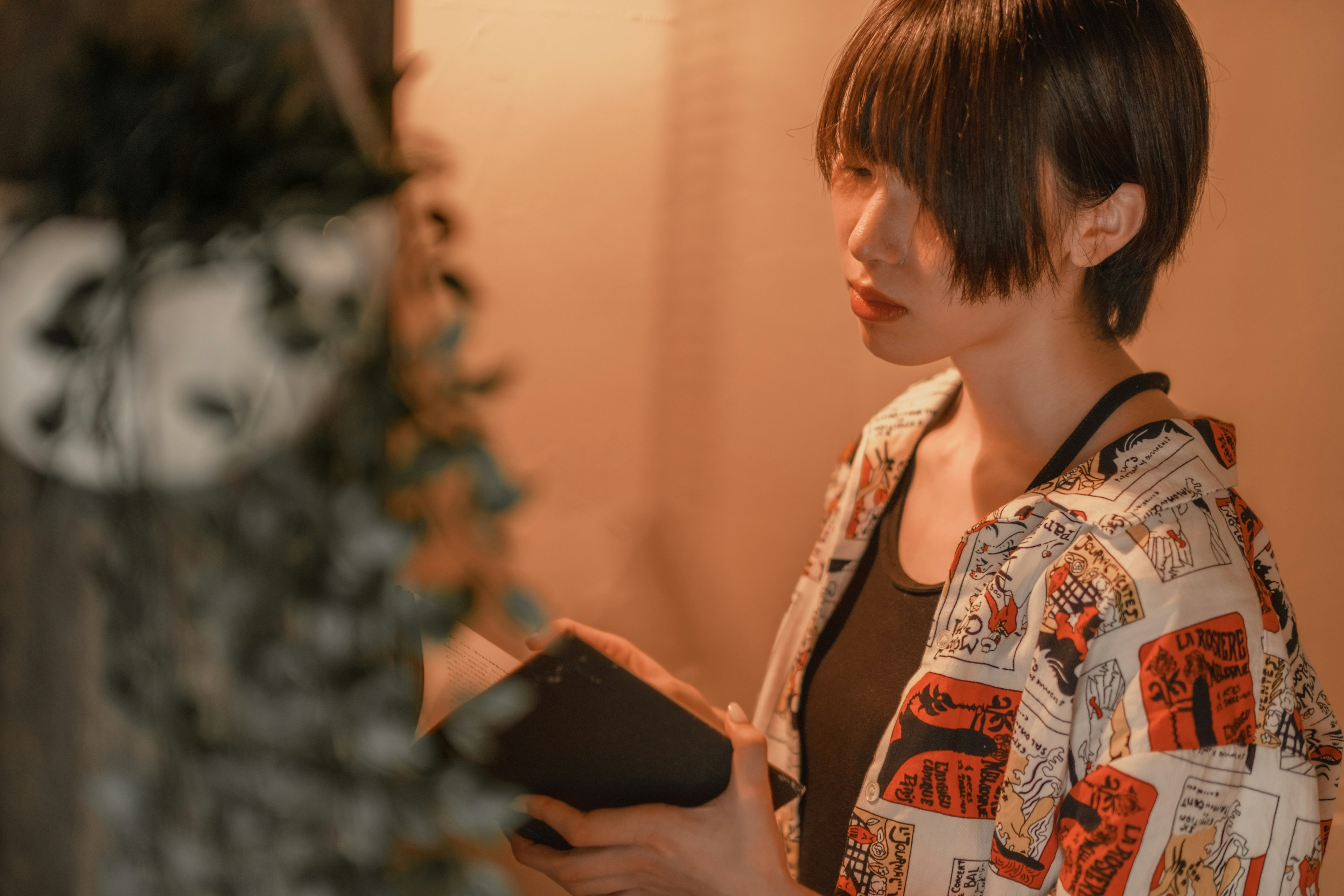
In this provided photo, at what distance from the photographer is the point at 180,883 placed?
0.37m

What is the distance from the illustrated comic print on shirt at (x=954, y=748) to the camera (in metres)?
0.78

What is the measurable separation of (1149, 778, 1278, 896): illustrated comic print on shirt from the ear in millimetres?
435

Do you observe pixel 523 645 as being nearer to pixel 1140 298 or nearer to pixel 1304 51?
pixel 1140 298

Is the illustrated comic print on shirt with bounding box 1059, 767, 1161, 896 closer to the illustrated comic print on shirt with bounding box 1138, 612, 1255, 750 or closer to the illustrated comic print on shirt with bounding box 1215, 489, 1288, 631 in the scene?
the illustrated comic print on shirt with bounding box 1138, 612, 1255, 750

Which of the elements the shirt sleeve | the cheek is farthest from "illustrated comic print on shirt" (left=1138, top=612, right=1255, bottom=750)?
the cheek

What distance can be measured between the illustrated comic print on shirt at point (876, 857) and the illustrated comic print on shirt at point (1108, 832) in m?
0.15

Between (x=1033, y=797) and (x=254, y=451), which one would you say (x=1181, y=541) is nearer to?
(x=1033, y=797)

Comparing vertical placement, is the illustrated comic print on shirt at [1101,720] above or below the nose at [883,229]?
below

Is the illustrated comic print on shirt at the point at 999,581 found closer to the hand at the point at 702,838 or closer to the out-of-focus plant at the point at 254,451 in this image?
the hand at the point at 702,838

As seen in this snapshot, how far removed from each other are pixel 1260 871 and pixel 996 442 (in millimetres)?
443

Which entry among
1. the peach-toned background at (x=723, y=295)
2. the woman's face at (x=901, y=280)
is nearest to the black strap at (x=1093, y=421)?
the woman's face at (x=901, y=280)

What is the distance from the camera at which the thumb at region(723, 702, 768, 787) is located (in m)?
0.77

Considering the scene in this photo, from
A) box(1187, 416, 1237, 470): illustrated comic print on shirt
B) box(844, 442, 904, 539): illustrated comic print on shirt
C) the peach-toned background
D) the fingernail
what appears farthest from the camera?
the peach-toned background

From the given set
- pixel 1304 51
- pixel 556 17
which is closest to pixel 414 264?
pixel 556 17
